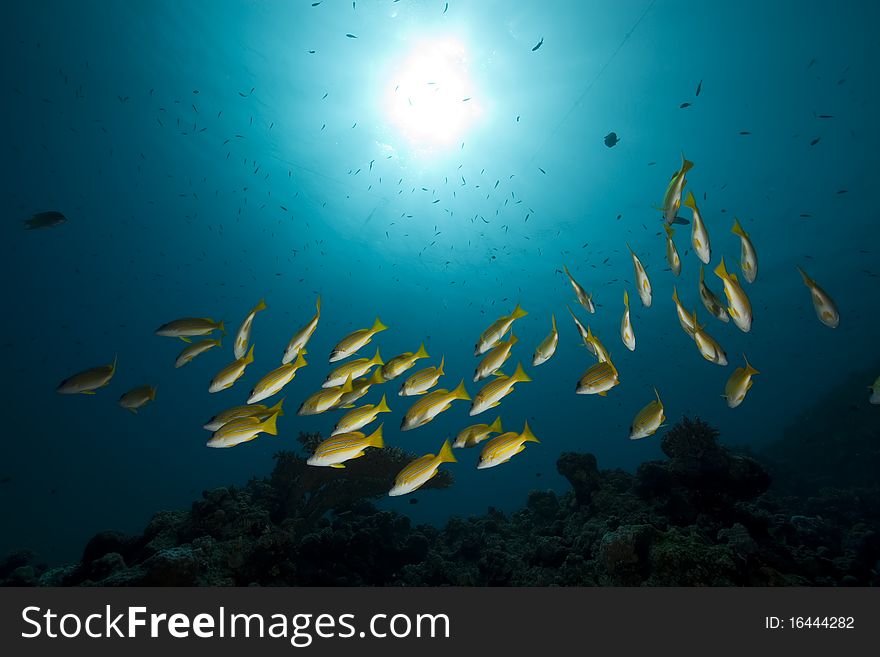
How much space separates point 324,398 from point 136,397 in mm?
2974

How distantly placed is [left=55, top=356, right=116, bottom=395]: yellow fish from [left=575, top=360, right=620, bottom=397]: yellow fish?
608 centimetres

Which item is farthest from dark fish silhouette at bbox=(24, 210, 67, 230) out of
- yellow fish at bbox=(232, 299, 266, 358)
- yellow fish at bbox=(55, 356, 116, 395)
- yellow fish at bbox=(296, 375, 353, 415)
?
yellow fish at bbox=(296, 375, 353, 415)

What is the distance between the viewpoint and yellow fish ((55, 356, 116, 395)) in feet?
16.0

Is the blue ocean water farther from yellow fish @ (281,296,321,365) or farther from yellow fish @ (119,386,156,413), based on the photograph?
yellow fish @ (119,386,156,413)

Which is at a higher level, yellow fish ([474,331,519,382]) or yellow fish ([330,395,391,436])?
yellow fish ([474,331,519,382])

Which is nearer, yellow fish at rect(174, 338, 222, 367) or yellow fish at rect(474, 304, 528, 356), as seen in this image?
yellow fish at rect(474, 304, 528, 356)

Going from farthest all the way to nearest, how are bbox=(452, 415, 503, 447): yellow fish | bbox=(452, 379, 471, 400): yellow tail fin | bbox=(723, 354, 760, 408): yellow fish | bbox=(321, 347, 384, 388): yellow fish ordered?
bbox=(452, 415, 503, 447): yellow fish
bbox=(321, 347, 384, 388): yellow fish
bbox=(452, 379, 471, 400): yellow tail fin
bbox=(723, 354, 760, 408): yellow fish

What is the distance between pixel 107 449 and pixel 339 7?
67.2m

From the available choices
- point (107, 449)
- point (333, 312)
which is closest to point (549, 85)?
point (333, 312)

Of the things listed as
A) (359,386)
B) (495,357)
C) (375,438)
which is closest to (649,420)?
(495,357)

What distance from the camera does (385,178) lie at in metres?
27.0

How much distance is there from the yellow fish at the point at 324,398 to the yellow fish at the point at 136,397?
2293 mm

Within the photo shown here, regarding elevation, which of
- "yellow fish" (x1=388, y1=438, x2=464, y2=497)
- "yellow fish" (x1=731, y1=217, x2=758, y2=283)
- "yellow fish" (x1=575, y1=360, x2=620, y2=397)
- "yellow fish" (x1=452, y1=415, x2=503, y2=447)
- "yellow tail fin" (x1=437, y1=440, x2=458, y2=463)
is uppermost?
"yellow fish" (x1=731, y1=217, x2=758, y2=283)

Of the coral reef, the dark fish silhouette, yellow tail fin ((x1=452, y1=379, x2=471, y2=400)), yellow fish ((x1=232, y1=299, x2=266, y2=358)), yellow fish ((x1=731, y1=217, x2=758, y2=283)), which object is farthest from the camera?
the dark fish silhouette
